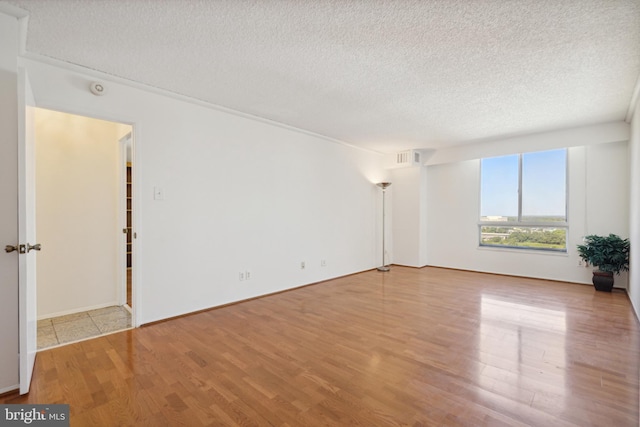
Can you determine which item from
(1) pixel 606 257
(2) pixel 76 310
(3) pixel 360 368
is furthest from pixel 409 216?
(2) pixel 76 310

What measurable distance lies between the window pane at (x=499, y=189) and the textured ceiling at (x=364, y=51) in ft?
6.04

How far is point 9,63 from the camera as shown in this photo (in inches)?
78.5

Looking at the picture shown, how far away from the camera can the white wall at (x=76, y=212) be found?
11.4ft

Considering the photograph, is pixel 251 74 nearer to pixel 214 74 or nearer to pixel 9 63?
pixel 214 74

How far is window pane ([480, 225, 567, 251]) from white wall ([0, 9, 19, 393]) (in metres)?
6.69

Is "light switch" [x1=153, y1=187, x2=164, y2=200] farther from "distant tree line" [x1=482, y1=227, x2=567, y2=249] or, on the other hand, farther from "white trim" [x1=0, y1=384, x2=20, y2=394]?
"distant tree line" [x1=482, y1=227, x2=567, y2=249]

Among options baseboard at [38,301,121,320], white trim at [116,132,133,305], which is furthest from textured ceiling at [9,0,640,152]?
baseboard at [38,301,121,320]

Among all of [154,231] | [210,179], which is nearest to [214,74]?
[210,179]

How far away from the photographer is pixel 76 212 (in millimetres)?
3684

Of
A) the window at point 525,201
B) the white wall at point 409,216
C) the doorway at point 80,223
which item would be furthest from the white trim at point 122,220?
the window at point 525,201

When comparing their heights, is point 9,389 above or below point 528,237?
below

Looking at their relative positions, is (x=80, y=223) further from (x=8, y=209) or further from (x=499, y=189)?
(x=499, y=189)

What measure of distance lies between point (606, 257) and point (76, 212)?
286 inches

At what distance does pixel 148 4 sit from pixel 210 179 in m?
2.02
